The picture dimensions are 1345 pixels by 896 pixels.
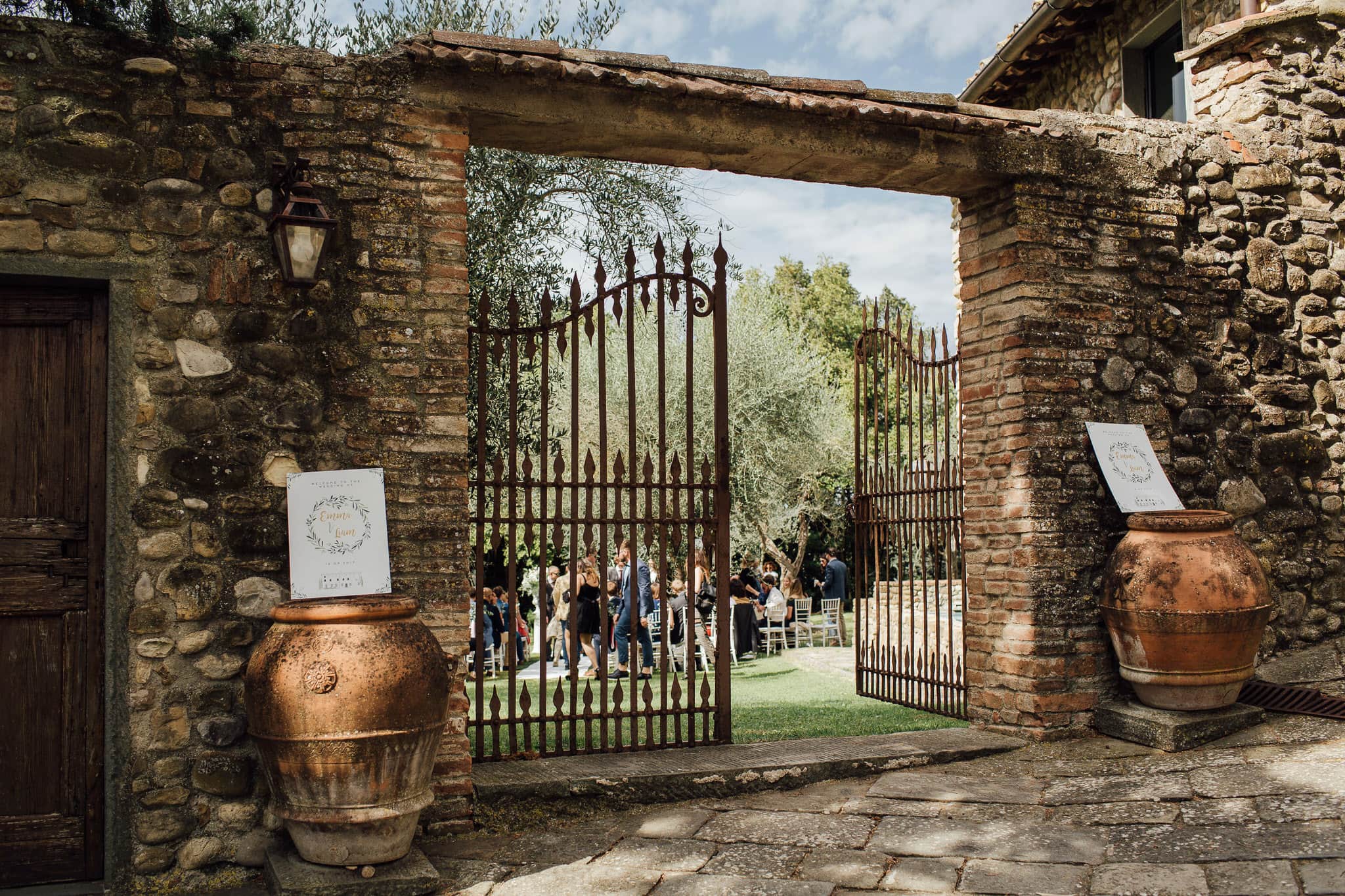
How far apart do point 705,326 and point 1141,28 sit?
8.28m

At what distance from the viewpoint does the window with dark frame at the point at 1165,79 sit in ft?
30.0

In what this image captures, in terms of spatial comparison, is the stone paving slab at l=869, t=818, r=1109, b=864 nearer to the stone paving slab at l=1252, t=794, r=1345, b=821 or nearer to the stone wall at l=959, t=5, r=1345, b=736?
the stone paving slab at l=1252, t=794, r=1345, b=821

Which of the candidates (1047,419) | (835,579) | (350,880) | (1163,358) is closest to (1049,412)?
(1047,419)

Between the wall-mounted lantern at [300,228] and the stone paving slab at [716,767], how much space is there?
2236mm

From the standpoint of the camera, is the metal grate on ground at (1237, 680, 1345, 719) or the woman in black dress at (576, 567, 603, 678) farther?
the woman in black dress at (576, 567, 603, 678)

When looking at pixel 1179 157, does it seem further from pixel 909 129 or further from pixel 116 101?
pixel 116 101

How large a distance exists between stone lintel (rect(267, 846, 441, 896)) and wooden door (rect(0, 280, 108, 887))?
860mm

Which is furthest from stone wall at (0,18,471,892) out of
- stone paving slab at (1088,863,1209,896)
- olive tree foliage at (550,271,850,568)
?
olive tree foliage at (550,271,850,568)

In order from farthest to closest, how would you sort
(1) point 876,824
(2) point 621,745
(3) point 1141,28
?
(3) point 1141,28 → (2) point 621,745 → (1) point 876,824

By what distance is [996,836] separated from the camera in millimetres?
4078

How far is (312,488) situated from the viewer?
13.7 feet

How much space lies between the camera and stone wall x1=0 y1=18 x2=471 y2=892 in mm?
3945

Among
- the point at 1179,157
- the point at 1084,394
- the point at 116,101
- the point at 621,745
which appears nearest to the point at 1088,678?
the point at 1084,394

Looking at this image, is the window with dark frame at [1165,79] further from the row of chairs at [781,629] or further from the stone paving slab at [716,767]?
the row of chairs at [781,629]
